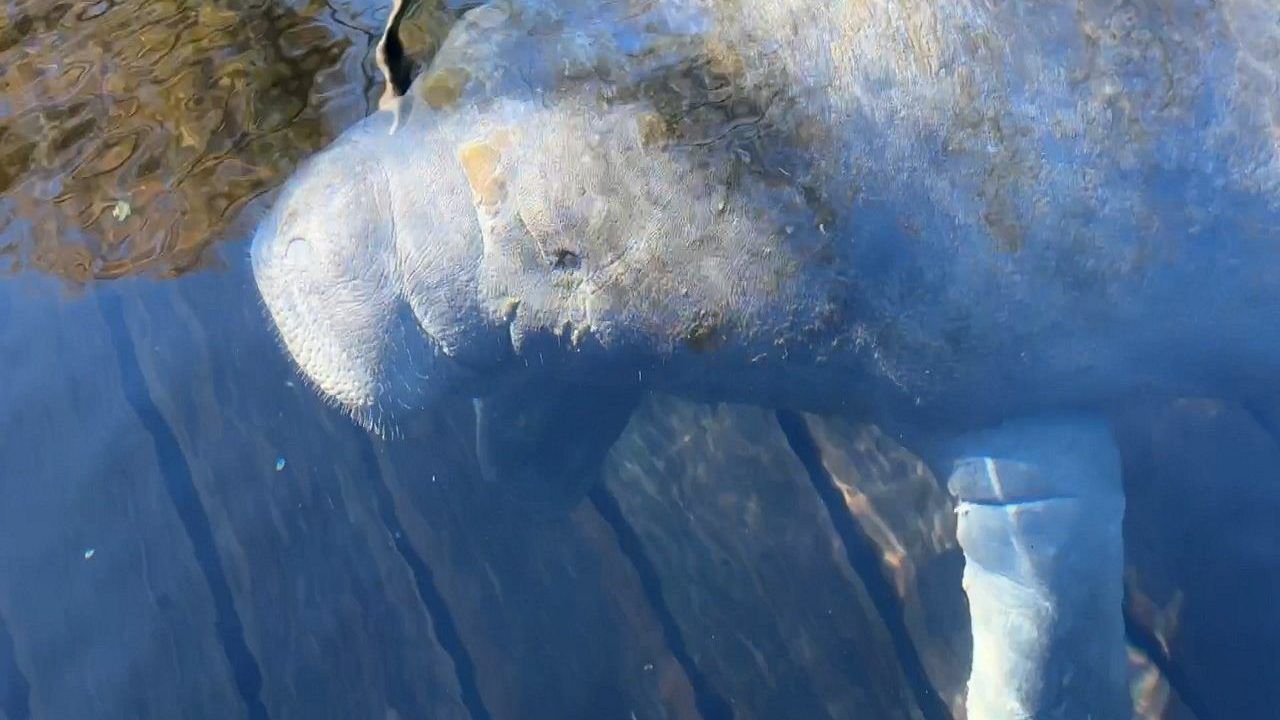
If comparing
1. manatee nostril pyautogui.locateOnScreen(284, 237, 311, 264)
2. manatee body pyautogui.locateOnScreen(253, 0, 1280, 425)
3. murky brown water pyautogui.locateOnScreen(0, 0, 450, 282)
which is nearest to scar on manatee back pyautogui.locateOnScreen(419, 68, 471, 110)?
manatee body pyautogui.locateOnScreen(253, 0, 1280, 425)

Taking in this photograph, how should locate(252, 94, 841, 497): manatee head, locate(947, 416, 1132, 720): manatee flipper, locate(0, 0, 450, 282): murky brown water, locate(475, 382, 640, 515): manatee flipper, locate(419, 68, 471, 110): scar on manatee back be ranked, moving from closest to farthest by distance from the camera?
1. locate(252, 94, 841, 497): manatee head
2. locate(419, 68, 471, 110): scar on manatee back
3. locate(947, 416, 1132, 720): manatee flipper
4. locate(475, 382, 640, 515): manatee flipper
5. locate(0, 0, 450, 282): murky brown water

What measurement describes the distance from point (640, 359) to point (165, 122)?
2.27 metres

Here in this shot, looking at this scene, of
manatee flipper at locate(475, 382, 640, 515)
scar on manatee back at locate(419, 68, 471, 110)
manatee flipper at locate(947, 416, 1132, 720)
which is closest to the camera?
scar on manatee back at locate(419, 68, 471, 110)

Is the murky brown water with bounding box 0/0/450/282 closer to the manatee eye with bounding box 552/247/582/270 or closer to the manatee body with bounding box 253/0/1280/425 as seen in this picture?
the manatee body with bounding box 253/0/1280/425

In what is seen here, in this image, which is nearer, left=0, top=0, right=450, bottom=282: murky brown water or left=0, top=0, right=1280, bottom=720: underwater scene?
left=0, top=0, right=1280, bottom=720: underwater scene

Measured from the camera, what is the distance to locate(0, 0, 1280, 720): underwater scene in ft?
8.28

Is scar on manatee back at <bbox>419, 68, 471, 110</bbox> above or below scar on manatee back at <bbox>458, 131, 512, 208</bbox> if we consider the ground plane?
above

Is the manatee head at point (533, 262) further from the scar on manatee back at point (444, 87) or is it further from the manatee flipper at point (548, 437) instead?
the manatee flipper at point (548, 437)

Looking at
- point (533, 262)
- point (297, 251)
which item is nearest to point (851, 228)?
point (533, 262)

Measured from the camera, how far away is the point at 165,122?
402 cm

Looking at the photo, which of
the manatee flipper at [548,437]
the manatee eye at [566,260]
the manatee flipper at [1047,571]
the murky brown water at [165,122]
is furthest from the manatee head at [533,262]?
the murky brown water at [165,122]

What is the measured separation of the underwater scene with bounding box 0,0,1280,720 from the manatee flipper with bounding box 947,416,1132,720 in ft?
0.03

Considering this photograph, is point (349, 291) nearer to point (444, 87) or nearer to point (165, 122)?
point (444, 87)

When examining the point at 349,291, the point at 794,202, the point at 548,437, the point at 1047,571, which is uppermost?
the point at 794,202
